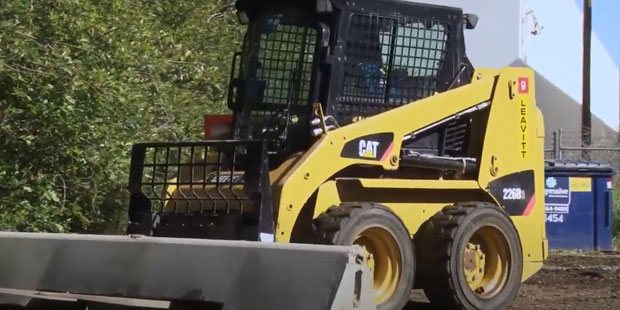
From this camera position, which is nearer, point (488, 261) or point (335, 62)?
point (335, 62)

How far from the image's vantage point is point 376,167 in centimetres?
802

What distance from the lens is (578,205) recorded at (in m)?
15.8

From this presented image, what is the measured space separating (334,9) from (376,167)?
1287 mm

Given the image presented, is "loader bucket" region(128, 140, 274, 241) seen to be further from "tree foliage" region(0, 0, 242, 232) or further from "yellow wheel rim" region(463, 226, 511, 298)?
"yellow wheel rim" region(463, 226, 511, 298)

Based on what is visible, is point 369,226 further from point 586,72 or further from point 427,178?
point 586,72

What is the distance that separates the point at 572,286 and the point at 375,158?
4.24 metres

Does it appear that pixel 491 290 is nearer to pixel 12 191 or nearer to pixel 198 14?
pixel 12 191

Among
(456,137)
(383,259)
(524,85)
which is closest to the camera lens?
(383,259)

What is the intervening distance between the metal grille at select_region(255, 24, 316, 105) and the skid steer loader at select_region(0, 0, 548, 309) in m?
0.01

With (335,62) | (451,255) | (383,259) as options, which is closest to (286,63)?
(335,62)

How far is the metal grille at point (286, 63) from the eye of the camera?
8.18m

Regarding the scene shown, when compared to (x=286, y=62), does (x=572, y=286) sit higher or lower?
lower

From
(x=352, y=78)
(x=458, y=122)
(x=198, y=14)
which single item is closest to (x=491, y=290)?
(x=458, y=122)

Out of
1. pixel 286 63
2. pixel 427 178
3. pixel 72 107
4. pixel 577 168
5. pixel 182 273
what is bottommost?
pixel 182 273
